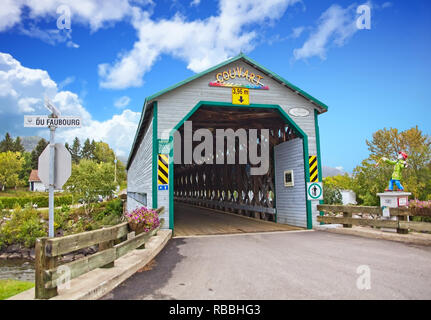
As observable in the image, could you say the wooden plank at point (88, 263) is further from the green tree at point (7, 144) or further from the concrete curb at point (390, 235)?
the green tree at point (7, 144)


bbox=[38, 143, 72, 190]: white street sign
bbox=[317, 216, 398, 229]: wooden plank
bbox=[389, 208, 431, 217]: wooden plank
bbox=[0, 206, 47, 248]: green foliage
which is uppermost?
bbox=[38, 143, 72, 190]: white street sign

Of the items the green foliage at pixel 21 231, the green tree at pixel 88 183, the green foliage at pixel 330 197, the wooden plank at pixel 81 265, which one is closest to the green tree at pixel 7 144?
the green tree at pixel 88 183

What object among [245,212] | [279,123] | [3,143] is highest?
[3,143]

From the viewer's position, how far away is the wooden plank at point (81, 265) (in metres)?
3.29

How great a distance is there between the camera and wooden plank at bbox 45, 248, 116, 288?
10.8 feet

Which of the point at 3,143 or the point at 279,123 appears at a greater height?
the point at 3,143

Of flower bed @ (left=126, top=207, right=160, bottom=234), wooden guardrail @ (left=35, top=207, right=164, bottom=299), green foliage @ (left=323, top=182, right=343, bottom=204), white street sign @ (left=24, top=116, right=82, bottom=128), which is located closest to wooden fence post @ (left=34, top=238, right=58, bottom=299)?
wooden guardrail @ (left=35, top=207, right=164, bottom=299)

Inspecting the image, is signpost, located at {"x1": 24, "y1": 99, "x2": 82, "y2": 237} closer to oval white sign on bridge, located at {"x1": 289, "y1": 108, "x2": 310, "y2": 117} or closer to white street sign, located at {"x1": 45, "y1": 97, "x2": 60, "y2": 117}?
white street sign, located at {"x1": 45, "y1": 97, "x2": 60, "y2": 117}

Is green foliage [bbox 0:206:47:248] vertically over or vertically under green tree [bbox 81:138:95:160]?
under

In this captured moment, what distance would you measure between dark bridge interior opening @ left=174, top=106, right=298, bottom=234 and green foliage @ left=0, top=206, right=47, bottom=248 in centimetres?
1248
